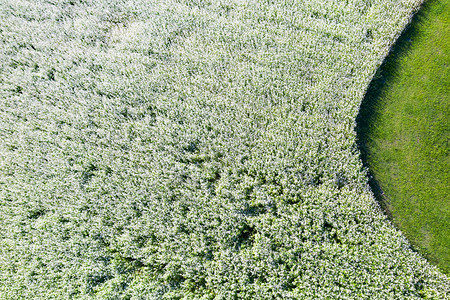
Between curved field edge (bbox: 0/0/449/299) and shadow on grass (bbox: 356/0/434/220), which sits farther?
shadow on grass (bbox: 356/0/434/220)

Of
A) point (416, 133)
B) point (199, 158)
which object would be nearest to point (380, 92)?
point (416, 133)

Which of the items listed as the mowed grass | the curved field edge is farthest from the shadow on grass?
the curved field edge

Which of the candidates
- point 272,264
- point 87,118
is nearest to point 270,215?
point 272,264

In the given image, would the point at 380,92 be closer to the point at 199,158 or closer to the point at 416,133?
the point at 416,133

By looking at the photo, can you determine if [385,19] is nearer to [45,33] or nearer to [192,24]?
[192,24]

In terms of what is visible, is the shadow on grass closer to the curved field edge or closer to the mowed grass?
the mowed grass
